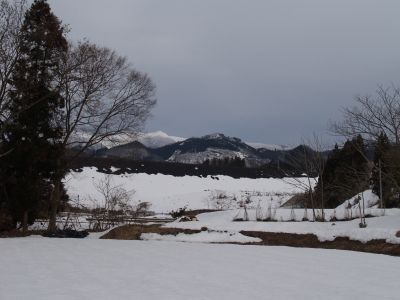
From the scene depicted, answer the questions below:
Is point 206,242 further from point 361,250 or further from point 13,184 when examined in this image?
point 13,184

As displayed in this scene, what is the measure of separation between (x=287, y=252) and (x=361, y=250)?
2.85 meters

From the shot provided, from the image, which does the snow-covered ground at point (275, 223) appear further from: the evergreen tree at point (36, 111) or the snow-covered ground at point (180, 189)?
the evergreen tree at point (36, 111)

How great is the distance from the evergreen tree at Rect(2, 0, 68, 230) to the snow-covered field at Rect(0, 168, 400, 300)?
158 inches

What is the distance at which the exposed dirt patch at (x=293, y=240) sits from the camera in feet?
45.9

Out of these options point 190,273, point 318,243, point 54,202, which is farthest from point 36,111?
point 318,243

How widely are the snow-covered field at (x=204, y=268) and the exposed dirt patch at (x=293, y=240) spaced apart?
391mm

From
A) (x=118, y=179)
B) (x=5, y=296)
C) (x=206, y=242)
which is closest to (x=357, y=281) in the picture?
(x=5, y=296)

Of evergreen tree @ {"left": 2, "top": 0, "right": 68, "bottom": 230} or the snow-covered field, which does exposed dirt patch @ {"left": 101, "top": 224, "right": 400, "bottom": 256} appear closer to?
the snow-covered field

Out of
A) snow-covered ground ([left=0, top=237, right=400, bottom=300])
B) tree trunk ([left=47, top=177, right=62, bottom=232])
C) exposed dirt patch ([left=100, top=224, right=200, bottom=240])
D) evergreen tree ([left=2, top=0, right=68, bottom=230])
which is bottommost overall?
snow-covered ground ([left=0, top=237, right=400, bottom=300])

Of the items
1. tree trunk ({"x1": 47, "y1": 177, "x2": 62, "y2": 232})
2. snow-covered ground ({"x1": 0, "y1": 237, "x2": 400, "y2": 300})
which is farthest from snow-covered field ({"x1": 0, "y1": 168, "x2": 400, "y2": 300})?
tree trunk ({"x1": 47, "y1": 177, "x2": 62, "y2": 232})

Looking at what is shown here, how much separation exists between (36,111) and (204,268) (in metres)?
14.1

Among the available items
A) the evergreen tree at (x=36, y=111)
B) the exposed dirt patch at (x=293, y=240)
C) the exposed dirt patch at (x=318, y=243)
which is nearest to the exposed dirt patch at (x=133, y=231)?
the exposed dirt patch at (x=293, y=240)

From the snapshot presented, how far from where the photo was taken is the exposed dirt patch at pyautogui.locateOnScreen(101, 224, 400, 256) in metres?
14.0

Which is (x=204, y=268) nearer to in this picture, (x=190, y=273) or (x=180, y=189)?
(x=190, y=273)
